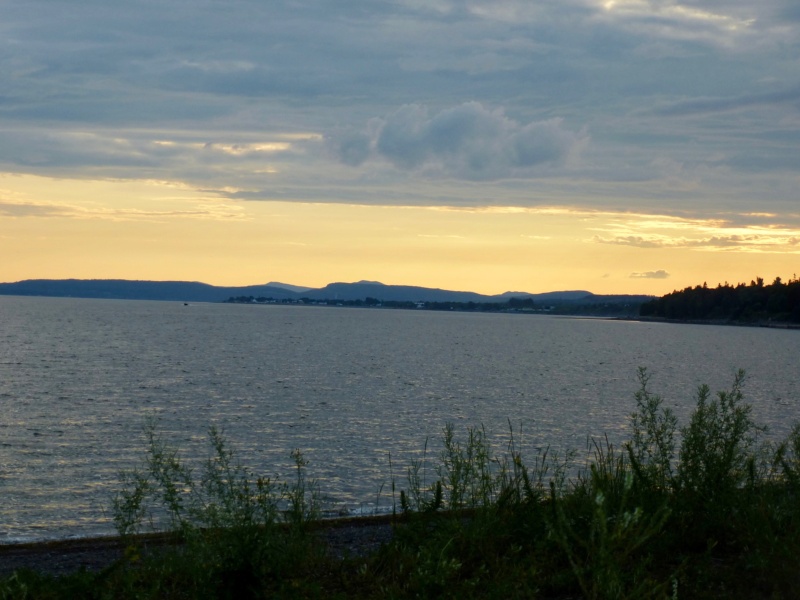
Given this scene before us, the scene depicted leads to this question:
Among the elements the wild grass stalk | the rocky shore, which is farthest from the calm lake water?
the wild grass stalk

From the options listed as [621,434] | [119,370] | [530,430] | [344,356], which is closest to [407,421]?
[530,430]

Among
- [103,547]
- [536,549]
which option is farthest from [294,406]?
[536,549]

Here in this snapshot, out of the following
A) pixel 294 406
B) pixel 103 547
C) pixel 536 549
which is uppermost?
pixel 536 549

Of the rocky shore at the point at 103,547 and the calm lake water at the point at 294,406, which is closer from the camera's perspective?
the rocky shore at the point at 103,547

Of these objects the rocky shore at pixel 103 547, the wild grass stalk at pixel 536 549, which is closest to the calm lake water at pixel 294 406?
the rocky shore at pixel 103 547

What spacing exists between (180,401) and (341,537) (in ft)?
96.2

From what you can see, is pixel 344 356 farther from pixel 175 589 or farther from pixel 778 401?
pixel 175 589

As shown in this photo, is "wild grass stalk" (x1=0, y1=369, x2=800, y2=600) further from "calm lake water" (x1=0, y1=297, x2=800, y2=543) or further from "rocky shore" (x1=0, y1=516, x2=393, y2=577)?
"calm lake water" (x1=0, y1=297, x2=800, y2=543)

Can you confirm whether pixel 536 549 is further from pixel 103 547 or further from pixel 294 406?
pixel 294 406

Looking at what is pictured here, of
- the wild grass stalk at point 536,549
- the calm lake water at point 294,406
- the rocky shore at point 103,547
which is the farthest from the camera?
the calm lake water at point 294,406

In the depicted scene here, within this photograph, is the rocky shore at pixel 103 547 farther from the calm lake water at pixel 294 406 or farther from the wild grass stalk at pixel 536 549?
the calm lake water at pixel 294 406

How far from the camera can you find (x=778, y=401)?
149 feet

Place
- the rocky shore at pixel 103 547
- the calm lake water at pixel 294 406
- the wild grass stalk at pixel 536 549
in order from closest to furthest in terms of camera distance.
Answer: the wild grass stalk at pixel 536 549 < the rocky shore at pixel 103 547 < the calm lake water at pixel 294 406

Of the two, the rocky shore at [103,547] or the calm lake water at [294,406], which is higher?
the rocky shore at [103,547]
